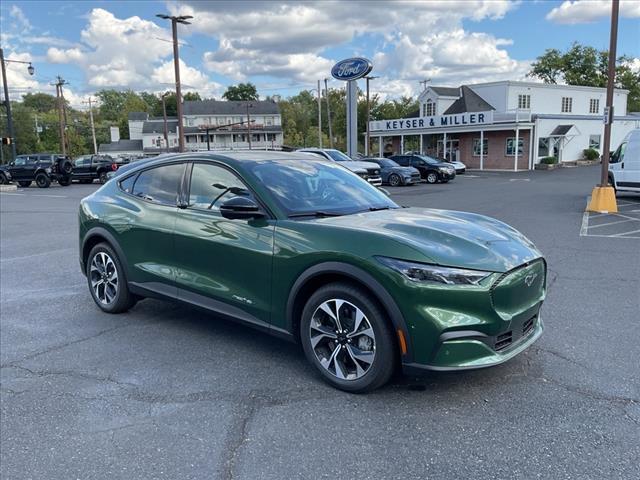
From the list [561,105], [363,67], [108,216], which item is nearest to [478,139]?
[561,105]

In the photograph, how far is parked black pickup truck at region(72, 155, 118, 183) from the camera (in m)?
31.1

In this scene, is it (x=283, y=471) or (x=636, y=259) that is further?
(x=636, y=259)

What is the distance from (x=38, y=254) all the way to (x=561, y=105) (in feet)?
150

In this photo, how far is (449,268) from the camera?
3174 millimetres

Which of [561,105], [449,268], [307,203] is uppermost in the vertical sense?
[561,105]

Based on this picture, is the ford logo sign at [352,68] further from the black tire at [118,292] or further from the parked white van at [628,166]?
the black tire at [118,292]

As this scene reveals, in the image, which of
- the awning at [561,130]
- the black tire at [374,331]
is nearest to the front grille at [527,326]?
the black tire at [374,331]

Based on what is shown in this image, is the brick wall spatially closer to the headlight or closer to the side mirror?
the side mirror

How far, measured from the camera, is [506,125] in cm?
3725

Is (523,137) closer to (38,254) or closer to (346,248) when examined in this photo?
(38,254)

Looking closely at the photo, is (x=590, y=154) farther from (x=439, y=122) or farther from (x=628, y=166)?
(x=628, y=166)

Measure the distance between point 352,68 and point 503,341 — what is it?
29926 mm

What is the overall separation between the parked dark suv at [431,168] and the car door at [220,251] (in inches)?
975

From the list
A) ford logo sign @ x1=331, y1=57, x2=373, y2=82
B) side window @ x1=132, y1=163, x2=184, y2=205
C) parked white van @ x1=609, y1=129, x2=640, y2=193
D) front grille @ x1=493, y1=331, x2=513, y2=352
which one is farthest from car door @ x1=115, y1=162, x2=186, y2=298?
ford logo sign @ x1=331, y1=57, x2=373, y2=82
